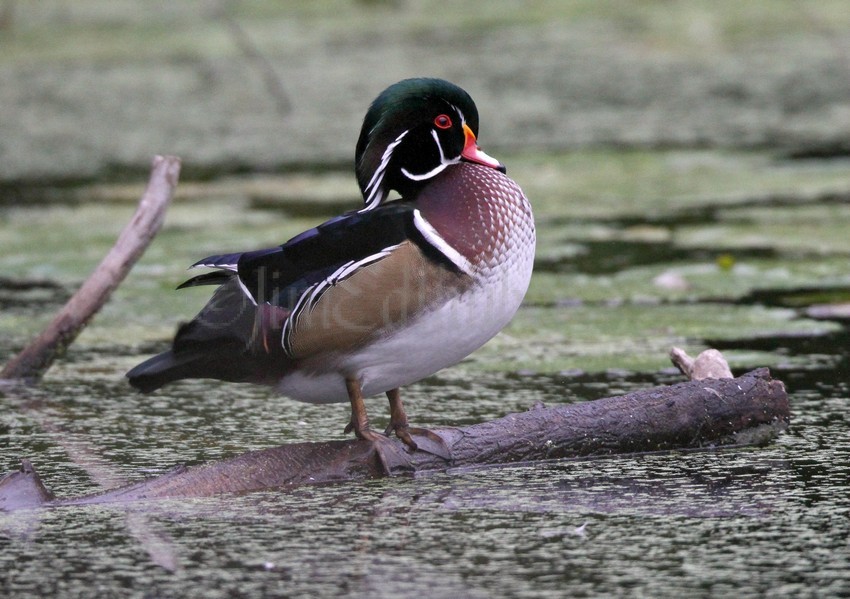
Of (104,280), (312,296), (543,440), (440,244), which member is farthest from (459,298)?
(104,280)

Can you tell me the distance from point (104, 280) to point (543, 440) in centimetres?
162

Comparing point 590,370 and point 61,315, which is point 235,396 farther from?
point 590,370

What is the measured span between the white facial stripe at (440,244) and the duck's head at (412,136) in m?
0.13

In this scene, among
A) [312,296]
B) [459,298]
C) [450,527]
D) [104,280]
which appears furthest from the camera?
[104,280]

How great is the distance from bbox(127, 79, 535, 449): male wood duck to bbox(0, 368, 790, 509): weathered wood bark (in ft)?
0.25

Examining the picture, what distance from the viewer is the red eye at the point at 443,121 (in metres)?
3.23

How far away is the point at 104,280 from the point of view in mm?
4391

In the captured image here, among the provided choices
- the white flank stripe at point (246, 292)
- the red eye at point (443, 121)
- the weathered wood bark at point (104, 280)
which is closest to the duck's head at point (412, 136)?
the red eye at point (443, 121)

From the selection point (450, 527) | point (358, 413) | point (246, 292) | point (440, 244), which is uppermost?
point (440, 244)

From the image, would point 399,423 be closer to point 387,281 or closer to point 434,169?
point 387,281

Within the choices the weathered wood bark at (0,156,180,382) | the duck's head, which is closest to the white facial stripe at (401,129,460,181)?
the duck's head

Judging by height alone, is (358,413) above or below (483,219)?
below

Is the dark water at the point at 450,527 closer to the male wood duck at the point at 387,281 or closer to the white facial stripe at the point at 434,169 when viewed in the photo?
the male wood duck at the point at 387,281

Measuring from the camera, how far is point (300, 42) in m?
14.0
